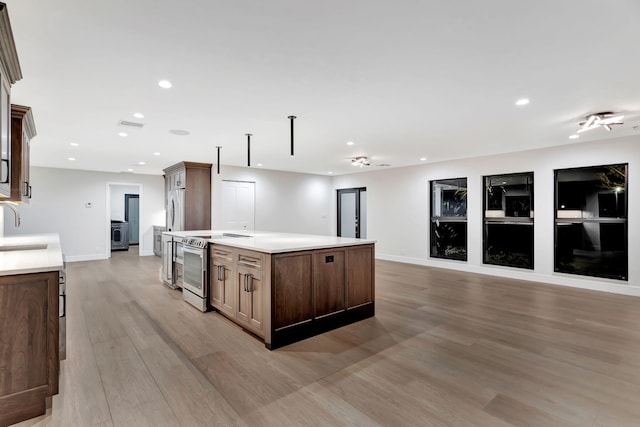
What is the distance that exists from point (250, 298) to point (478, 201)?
5378mm

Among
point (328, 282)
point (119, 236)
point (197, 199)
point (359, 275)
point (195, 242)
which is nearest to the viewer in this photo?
point (328, 282)

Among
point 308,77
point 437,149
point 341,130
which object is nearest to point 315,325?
point 308,77

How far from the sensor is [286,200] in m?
8.94

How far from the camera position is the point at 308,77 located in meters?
2.77

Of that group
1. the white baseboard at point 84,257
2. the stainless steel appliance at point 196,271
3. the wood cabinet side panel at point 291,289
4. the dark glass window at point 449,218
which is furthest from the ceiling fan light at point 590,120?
the white baseboard at point 84,257

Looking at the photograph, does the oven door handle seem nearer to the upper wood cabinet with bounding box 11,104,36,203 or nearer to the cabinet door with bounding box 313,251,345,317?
the cabinet door with bounding box 313,251,345,317

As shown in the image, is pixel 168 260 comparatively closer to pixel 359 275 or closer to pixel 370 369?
pixel 359 275

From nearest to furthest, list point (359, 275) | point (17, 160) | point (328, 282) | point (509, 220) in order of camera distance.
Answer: point (17, 160) < point (328, 282) < point (359, 275) < point (509, 220)

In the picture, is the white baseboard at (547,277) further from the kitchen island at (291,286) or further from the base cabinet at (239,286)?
the base cabinet at (239,286)

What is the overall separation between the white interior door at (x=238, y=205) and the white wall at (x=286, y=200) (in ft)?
0.37

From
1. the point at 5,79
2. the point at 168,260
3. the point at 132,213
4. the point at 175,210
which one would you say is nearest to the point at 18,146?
the point at 5,79

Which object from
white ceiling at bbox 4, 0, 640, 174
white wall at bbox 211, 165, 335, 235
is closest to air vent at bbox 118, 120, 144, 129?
white ceiling at bbox 4, 0, 640, 174

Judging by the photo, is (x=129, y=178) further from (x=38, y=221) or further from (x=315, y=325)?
(x=315, y=325)

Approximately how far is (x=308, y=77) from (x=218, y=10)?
1.04 metres
